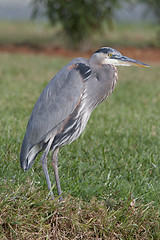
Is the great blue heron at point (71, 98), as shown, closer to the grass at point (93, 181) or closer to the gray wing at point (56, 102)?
the gray wing at point (56, 102)

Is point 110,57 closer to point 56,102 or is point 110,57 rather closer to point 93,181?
point 56,102

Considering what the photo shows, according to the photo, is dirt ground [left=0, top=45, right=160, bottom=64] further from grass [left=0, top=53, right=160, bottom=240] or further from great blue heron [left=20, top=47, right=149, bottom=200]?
great blue heron [left=20, top=47, right=149, bottom=200]

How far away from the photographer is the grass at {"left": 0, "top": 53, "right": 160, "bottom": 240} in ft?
10.9

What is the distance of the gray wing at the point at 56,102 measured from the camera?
3.48 meters

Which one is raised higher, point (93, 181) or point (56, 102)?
point (56, 102)

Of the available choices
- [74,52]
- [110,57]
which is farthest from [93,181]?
[74,52]

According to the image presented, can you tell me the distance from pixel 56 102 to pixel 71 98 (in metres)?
0.16

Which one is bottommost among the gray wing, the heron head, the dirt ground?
the dirt ground

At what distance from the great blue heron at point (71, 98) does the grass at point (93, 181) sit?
30 centimetres

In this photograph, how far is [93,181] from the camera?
4160 mm

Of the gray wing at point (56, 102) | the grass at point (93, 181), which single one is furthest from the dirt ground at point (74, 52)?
the gray wing at point (56, 102)

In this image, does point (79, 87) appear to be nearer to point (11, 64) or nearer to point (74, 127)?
point (74, 127)

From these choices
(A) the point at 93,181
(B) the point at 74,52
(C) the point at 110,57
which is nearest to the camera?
(C) the point at 110,57

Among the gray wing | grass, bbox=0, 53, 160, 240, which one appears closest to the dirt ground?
grass, bbox=0, 53, 160, 240
